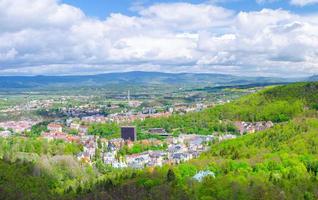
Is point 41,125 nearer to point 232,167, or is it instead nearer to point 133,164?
point 133,164

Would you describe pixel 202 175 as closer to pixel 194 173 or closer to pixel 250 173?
pixel 194 173

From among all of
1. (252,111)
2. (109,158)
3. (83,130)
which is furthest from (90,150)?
(252,111)

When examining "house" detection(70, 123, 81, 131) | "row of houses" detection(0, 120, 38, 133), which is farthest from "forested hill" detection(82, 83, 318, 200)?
"row of houses" detection(0, 120, 38, 133)

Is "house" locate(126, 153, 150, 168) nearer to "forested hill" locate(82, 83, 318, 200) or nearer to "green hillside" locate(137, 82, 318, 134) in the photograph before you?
"forested hill" locate(82, 83, 318, 200)

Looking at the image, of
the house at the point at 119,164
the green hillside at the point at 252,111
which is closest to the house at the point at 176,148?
the house at the point at 119,164

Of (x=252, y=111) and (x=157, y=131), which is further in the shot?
(x=157, y=131)

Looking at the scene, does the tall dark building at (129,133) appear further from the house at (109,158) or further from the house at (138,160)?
the house at (138,160)

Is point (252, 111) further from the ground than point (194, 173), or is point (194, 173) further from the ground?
point (252, 111)

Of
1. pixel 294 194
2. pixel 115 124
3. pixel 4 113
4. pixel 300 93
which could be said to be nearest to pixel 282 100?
pixel 300 93
